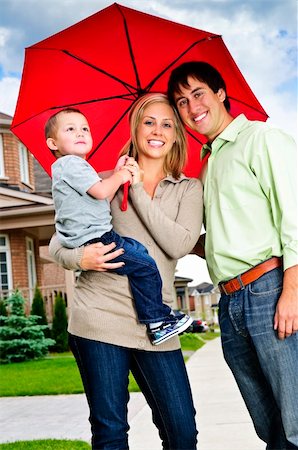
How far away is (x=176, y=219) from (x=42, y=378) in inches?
383

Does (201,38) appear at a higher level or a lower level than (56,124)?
higher

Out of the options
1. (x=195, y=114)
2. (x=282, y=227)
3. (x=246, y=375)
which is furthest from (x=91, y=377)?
(x=195, y=114)

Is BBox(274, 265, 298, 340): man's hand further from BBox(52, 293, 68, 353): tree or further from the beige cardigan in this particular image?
BBox(52, 293, 68, 353): tree

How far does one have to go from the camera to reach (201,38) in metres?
4.04

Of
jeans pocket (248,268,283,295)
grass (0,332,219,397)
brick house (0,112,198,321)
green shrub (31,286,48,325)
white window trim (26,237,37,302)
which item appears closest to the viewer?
jeans pocket (248,268,283,295)

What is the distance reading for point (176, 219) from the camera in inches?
139

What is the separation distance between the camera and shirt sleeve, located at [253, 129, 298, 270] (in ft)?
10.8

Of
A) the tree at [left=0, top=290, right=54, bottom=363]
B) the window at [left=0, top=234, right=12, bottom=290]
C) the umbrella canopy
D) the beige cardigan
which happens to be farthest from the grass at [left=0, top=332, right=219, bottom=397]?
the beige cardigan

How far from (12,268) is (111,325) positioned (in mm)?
17468

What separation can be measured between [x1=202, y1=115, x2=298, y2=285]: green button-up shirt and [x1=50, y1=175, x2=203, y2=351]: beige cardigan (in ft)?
0.43

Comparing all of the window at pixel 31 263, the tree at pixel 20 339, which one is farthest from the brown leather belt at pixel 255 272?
the window at pixel 31 263

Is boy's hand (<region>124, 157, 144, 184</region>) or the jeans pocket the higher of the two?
boy's hand (<region>124, 157, 144, 184</region>)

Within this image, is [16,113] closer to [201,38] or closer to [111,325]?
[201,38]

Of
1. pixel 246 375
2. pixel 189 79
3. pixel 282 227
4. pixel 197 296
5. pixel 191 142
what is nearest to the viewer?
pixel 282 227
